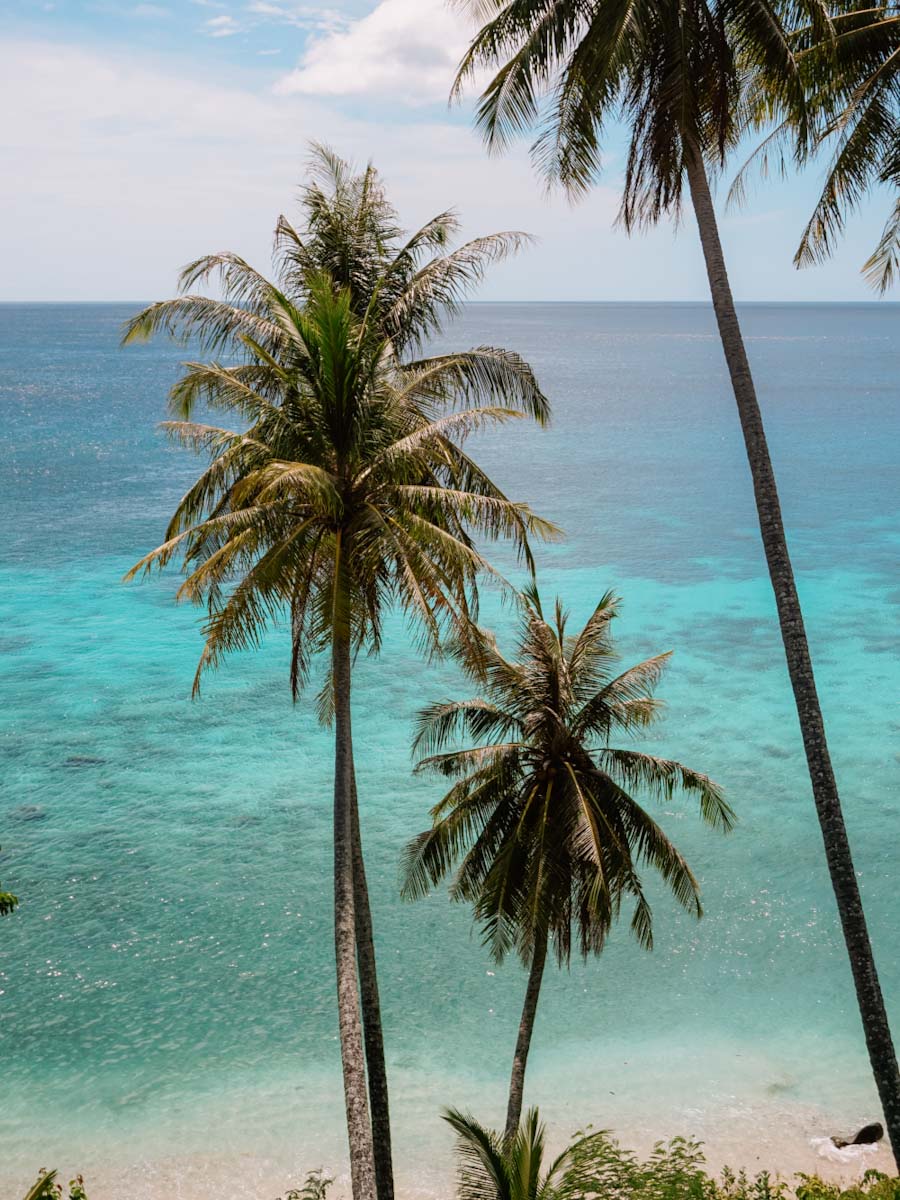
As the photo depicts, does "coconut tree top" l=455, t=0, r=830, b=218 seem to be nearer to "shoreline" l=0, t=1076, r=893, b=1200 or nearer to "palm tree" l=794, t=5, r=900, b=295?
"palm tree" l=794, t=5, r=900, b=295

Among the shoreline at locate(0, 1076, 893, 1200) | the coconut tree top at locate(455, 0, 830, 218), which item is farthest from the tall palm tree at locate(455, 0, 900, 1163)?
the shoreline at locate(0, 1076, 893, 1200)

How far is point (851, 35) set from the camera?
1377 cm

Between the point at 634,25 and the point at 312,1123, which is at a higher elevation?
the point at 634,25

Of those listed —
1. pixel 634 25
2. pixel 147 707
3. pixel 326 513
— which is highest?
pixel 634 25

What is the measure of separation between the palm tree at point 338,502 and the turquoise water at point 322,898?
6.50 m

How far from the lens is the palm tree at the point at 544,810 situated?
1485cm

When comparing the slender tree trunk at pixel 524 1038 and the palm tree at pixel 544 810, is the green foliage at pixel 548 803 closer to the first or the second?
the palm tree at pixel 544 810

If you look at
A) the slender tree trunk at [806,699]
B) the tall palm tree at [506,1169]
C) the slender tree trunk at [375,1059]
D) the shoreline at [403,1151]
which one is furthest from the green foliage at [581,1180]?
the shoreline at [403,1151]

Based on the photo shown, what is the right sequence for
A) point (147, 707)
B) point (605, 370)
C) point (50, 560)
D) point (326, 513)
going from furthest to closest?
point (605, 370) → point (50, 560) → point (147, 707) → point (326, 513)

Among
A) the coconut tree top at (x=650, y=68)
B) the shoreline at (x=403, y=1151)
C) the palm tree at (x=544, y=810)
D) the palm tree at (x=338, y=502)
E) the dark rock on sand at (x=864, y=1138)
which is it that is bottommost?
the shoreline at (x=403, y=1151)

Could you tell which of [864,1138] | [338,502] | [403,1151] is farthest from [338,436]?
[864,1138]

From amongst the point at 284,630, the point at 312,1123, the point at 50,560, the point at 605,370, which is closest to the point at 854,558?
the point at 284,630

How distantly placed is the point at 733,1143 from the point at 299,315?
1456 cm

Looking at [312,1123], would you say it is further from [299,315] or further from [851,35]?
[851,35]
